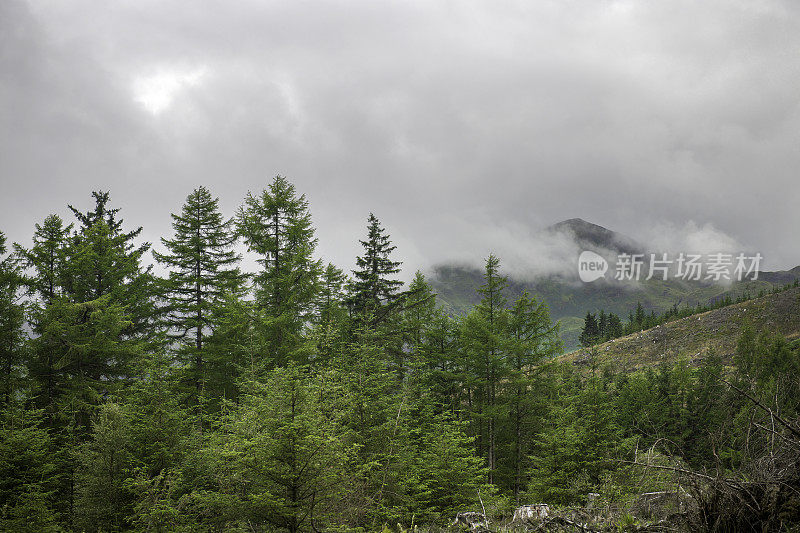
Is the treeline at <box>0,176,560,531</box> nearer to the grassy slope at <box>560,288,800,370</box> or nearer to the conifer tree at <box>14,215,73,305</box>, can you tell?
the conifer tree at <box>14,215,73,305</box>

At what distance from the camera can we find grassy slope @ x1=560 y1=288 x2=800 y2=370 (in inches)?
3022

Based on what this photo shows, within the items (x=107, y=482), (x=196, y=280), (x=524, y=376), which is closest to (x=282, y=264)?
(x=196, y=280)

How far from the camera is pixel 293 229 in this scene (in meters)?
19.3

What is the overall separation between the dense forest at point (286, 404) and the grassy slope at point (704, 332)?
5490 centimetres

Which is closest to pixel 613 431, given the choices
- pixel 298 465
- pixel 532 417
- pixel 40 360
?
pixel 532 417

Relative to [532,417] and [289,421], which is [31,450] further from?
[532,417]

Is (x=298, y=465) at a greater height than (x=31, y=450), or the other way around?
(x=298, y=465)

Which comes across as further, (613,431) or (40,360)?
(613,431)

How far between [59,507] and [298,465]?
13.0 meters

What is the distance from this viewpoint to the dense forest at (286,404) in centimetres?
862

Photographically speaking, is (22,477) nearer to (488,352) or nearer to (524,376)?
(488,352)

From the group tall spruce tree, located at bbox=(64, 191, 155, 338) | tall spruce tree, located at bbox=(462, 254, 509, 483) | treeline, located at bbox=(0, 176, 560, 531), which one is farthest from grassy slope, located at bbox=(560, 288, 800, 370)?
tall spruce tree, located at bbox=(64, 191, 155, 338)

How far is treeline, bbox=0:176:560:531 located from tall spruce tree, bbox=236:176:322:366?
0.32ft

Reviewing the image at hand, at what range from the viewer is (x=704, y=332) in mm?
83875
